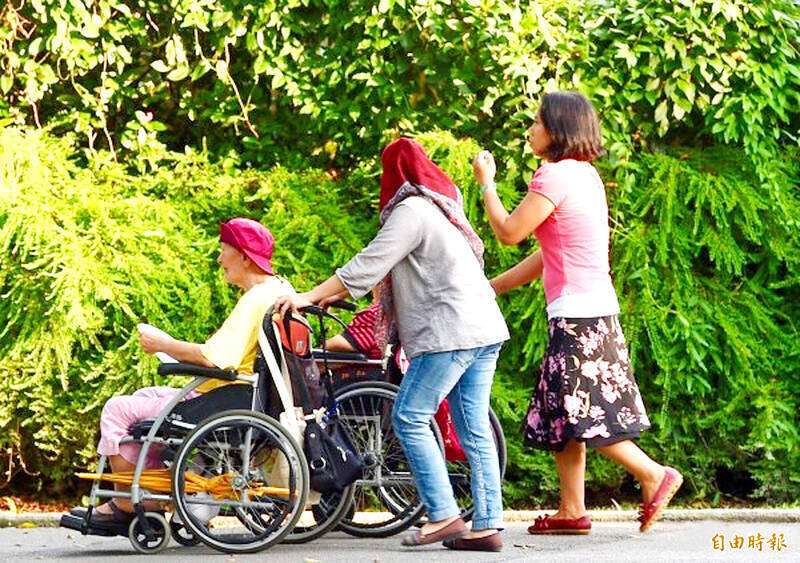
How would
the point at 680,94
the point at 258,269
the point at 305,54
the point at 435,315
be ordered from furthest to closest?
the point at 305,54
the point at 680,94
the point at 258,269
the point at 435,315

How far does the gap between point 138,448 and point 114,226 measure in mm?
2198

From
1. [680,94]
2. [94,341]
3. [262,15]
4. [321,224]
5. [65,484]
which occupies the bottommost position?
[65,484]

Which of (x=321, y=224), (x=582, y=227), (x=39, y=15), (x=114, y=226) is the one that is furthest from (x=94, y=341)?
(x=582, y=227)

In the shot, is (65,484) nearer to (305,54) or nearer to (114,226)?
(114,226)

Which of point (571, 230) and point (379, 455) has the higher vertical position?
point (571, 230)

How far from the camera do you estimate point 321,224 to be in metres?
8.96

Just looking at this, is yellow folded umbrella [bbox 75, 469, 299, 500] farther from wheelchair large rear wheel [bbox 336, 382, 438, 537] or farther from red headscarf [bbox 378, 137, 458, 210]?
red headscarf [bbox 378, 137, 458, 210]

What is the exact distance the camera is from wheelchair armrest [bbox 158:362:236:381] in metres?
6.61

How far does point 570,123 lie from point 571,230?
44 centimetres

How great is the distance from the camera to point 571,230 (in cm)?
687

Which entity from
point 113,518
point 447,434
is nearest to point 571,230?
point 447,434

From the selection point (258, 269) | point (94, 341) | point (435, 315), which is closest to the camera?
point (435, 315)

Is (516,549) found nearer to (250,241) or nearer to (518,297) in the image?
(250,241)

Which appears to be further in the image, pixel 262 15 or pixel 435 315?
pixel 262 15
